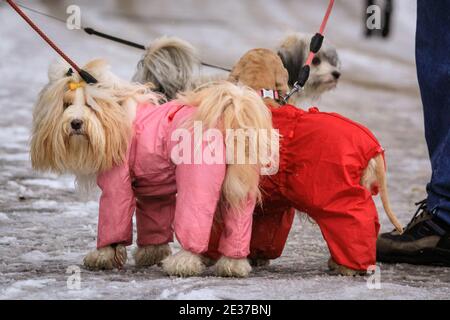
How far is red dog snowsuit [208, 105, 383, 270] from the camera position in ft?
13.5

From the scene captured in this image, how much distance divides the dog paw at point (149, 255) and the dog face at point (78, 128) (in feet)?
1.79

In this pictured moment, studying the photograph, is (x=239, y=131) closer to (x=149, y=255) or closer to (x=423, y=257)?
(x=149, y=255)

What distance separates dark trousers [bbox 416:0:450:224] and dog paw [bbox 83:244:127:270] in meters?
1.51

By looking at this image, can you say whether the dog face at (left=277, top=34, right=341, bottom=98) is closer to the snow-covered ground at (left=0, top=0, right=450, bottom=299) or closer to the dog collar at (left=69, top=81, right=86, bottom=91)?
the snow-covered ground at (left=0, top=0, right=450, bottom=299)

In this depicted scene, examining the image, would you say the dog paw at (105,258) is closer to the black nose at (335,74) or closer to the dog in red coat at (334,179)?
the dog in red coat at (334,179)

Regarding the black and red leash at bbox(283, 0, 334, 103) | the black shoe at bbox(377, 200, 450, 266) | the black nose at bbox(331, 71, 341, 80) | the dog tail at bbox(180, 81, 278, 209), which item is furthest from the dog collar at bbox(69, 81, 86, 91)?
the black nose at bbox(331, 71, 341, 80)

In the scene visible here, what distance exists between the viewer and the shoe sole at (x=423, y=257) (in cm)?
461

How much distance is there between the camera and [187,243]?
13.4ft

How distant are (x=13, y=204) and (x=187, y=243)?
6.78ft

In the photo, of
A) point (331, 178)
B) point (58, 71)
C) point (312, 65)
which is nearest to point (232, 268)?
point (331, 178)

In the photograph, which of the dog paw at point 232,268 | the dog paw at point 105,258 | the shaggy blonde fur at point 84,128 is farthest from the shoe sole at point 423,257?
the shaggy blonde fur at point 84,128

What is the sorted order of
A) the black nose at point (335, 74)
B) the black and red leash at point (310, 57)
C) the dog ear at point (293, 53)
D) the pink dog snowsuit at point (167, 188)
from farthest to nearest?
the black nose at point (335, 74)
the dog ear at point (293, 53)
the black and red leash at point (310, 57)
the pink dog snowsuit at point (167, 188)

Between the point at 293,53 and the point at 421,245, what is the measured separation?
2.20 m
